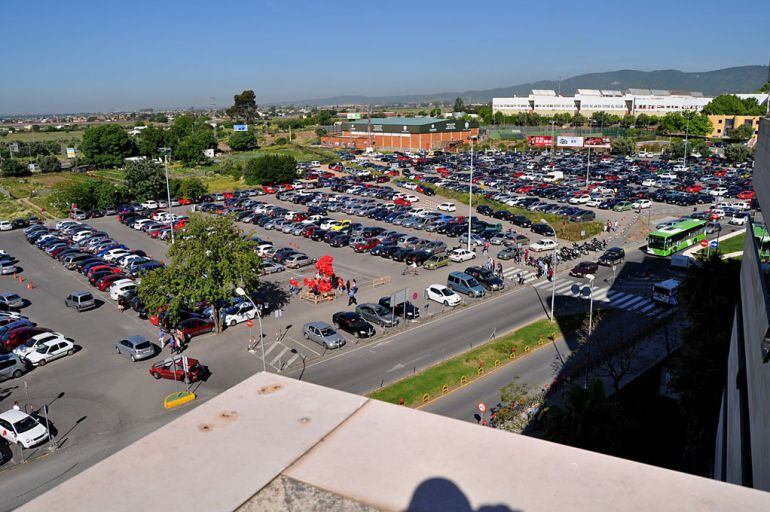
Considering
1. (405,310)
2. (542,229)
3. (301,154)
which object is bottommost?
(405,310)

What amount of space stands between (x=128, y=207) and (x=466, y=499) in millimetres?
64837

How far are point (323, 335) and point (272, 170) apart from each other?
51339mm

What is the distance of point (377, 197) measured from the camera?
6644cm

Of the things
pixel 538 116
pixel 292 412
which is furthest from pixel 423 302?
pixel 538 116

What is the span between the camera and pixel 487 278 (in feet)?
117

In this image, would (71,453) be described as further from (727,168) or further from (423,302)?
(727,168)

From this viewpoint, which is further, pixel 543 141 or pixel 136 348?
pixel 543 141

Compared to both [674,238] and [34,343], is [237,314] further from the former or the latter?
[674,238]

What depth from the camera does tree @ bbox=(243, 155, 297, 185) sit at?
74688 mm

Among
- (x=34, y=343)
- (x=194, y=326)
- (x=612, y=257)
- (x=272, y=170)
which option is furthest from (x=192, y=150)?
(x=612, y=257)

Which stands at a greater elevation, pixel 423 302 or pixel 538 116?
pixel 538 116

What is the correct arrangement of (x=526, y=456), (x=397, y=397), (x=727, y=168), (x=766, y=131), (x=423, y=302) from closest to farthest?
(x=526, y=456) < (x=766, y=131) < (x=397, y=397) < (x=423, y=302) < (x=727, y=168)

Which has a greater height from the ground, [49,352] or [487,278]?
[487,278]

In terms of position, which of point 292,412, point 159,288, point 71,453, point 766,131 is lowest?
point 71,453
